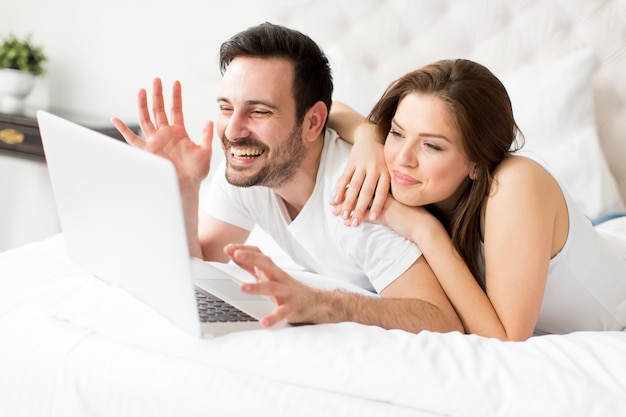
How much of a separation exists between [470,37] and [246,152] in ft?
4.36

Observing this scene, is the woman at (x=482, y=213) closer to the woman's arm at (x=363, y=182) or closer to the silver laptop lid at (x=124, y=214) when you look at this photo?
the woman's arm at (x=363, y=182)

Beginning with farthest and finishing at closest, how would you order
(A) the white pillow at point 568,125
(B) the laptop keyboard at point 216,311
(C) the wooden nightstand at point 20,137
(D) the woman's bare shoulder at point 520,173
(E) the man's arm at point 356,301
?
(C) the wooden nightstand at point 20,137
(A) the white pillow at point 568,125
(D) the woman's bare shoulder at point 520,173
(B) the laptop keyboard at point 216,311
(E) the man's arm at point 356,301

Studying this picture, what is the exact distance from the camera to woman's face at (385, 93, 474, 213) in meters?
1.55

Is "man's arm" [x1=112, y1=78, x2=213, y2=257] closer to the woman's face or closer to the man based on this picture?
the man

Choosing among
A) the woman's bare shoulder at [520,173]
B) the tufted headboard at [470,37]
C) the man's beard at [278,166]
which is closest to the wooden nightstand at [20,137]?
the tufted headboard at [470,37]

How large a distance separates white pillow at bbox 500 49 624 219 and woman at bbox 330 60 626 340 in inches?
28.2

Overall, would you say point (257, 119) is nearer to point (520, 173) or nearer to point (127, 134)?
point (127, 134)

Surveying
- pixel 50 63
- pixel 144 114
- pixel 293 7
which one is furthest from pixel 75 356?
pixel 50 63

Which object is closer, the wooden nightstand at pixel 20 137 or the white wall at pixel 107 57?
the wooden nightstand at pixel 20 137

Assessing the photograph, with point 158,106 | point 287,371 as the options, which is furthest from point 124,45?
point 287,371

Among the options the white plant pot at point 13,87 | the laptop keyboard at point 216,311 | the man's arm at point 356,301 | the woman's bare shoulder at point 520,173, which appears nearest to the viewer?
the man's arm at point 356,301

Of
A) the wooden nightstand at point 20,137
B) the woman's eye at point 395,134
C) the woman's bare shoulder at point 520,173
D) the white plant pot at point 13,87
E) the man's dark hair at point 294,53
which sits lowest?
the wooden nightstand at point 20,137

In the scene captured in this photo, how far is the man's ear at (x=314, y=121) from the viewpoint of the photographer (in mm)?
1808

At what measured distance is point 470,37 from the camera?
2740 mm
